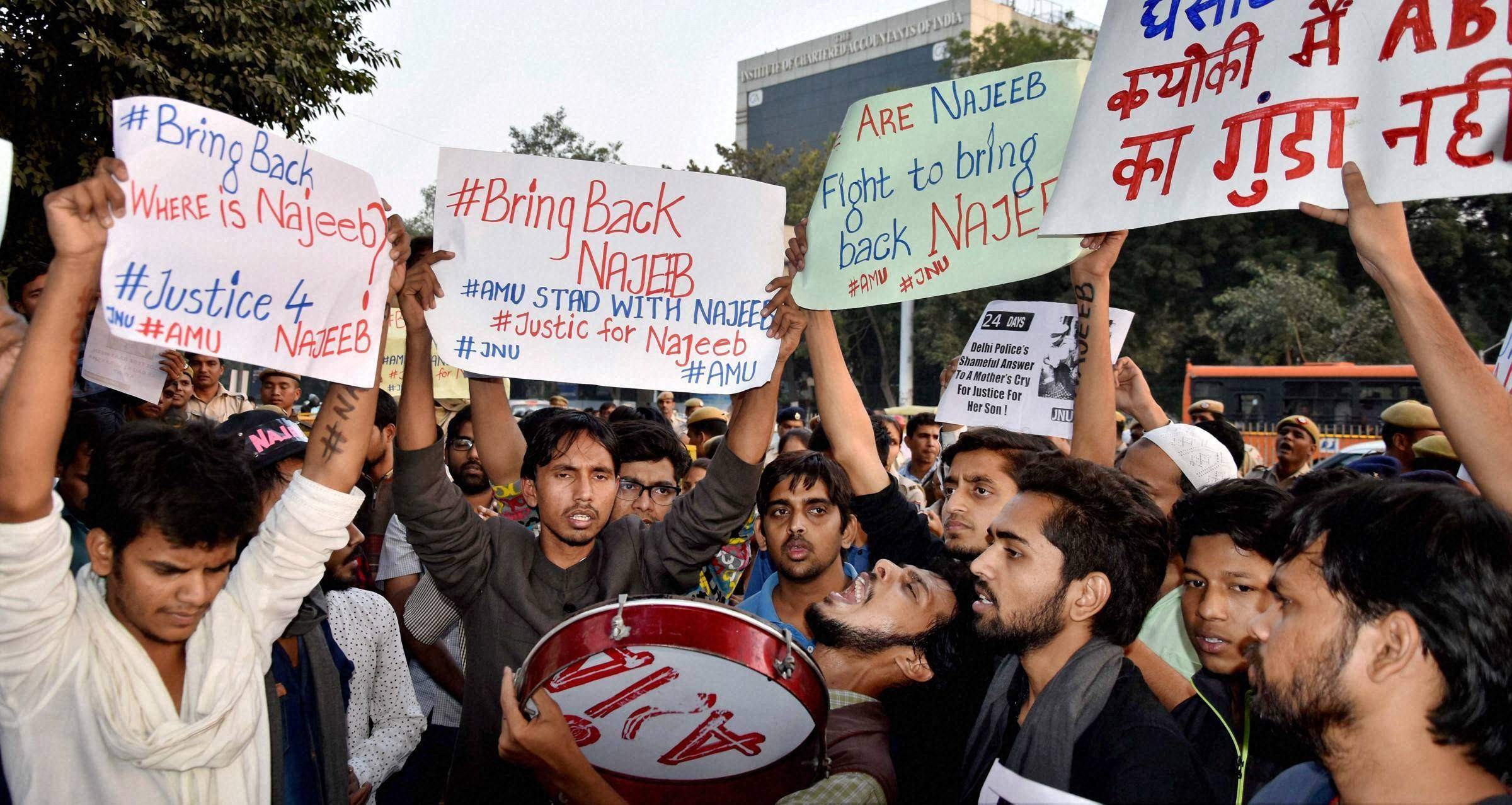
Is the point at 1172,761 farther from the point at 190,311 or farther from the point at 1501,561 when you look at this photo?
the point at 190,311

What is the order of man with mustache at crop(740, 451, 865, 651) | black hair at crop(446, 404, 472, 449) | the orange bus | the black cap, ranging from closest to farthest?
the black cap
man with mustache at crop(740, 451, 865, 651)
black hair at crop(446, 404, 472, 449)
the orange bus

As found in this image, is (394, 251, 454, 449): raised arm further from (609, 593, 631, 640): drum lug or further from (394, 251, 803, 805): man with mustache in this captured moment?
(609, 593, 631, 640): drum lug

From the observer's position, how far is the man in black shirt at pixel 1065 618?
7.72 feet

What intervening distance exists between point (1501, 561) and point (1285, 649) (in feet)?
1.15

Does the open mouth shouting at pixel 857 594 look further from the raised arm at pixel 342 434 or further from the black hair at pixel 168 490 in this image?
the black hair at pixel 168 490

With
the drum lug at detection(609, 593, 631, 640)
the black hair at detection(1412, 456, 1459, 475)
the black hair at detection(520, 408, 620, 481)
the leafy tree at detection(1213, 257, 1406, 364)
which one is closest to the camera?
the drum lug at detection(609, 593, 631, 640)

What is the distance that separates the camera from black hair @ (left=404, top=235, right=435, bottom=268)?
3682mm

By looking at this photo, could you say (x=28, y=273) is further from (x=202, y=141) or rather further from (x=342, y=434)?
(x=342, y=434)

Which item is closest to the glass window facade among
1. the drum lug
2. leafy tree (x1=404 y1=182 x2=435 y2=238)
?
leafy tree (x1=404 y1=182 x2=435 y2=238)

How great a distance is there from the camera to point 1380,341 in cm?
2791

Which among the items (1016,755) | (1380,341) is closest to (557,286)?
(1016,755)

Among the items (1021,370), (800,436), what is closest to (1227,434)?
(1021,370)

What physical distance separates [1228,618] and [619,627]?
1.58m

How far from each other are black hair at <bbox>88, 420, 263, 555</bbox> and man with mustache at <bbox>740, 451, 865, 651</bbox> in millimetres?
1694
